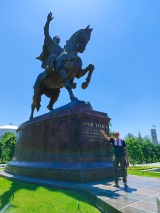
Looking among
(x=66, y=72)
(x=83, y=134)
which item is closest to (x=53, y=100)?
(x=66, y=72)

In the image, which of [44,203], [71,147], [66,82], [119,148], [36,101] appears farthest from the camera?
[36,101]

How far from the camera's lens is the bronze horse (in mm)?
9367

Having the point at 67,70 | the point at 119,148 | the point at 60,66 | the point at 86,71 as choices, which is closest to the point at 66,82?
the point at 67,70

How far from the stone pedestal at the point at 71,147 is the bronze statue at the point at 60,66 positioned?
4.01ft

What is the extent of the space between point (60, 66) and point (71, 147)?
3.88m

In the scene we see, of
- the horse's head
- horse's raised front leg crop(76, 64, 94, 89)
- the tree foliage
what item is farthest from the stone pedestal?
the tree foliage

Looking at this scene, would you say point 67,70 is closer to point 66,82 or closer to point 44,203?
point 66,82

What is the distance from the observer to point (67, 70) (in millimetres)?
9414

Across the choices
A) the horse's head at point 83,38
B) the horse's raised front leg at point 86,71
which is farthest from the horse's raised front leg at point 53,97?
the horse's head at point 83,38

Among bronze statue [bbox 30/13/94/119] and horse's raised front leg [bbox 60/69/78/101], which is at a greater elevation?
bronze statue [bbox 30/13/94/119]

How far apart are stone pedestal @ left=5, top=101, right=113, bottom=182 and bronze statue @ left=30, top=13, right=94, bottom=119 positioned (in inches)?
48.1

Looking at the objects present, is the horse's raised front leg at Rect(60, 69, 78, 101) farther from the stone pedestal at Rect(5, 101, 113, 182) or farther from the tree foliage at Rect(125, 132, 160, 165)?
the tree foliage at Rect(125, 132, 160, 165)

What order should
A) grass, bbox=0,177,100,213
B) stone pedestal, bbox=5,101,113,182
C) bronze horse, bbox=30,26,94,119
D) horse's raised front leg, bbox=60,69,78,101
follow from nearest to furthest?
grass, bbox=0,177,100,213
stone pedestal, bbox=5,101,113,182
horse's raised front leg, bbox=60,69,78,101
bronze horse, bbox=30,26,94,119

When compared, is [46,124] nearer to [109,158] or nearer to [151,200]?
[109,158]
